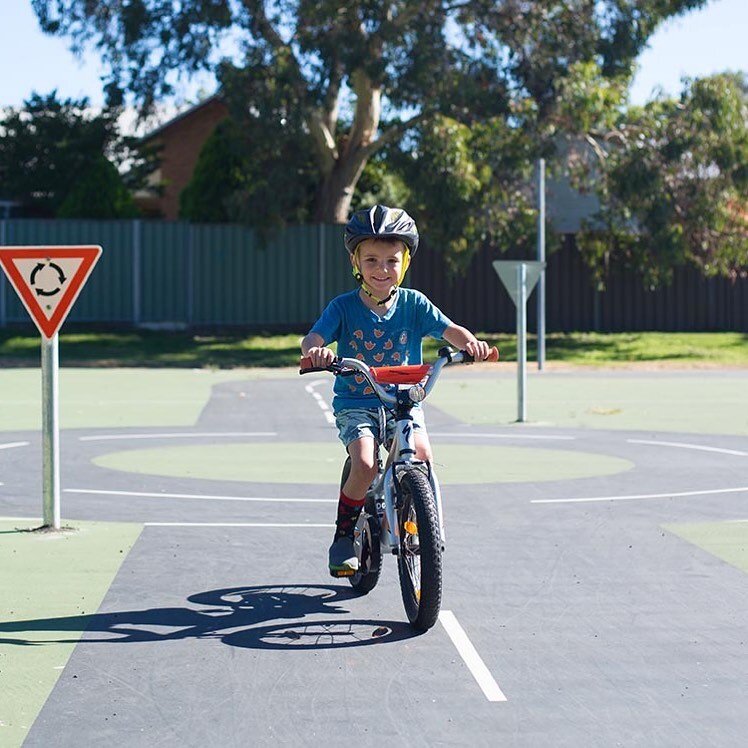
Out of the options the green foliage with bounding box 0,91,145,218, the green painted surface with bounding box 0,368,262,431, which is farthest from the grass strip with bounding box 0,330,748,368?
the green foliage with bounding box 0,91,145,218

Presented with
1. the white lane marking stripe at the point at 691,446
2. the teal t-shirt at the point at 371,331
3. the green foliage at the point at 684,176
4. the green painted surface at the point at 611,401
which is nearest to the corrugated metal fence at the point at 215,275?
the green foliage at the point at 684,176

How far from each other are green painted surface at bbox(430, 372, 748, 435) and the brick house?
26280 millimetres

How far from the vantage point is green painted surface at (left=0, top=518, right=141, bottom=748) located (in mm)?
6016

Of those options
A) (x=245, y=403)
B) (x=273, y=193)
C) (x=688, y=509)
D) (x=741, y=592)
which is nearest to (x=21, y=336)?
(x=273, y=193)

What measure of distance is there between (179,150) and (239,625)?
46.1 m

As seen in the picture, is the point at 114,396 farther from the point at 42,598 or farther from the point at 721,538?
the point at 42,598

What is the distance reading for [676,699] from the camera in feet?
19.4

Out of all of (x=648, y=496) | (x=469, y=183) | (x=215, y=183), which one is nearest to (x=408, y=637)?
(x=648, y=496)

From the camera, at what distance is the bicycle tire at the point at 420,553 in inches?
269

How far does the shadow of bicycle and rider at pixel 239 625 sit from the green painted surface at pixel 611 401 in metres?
10.2

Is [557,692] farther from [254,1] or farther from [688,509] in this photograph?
[254,1]

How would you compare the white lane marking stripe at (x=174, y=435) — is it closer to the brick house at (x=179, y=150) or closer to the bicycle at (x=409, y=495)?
the bicycle at (x=409, y=495)

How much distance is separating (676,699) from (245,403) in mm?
15444

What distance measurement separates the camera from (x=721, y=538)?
385 inches
